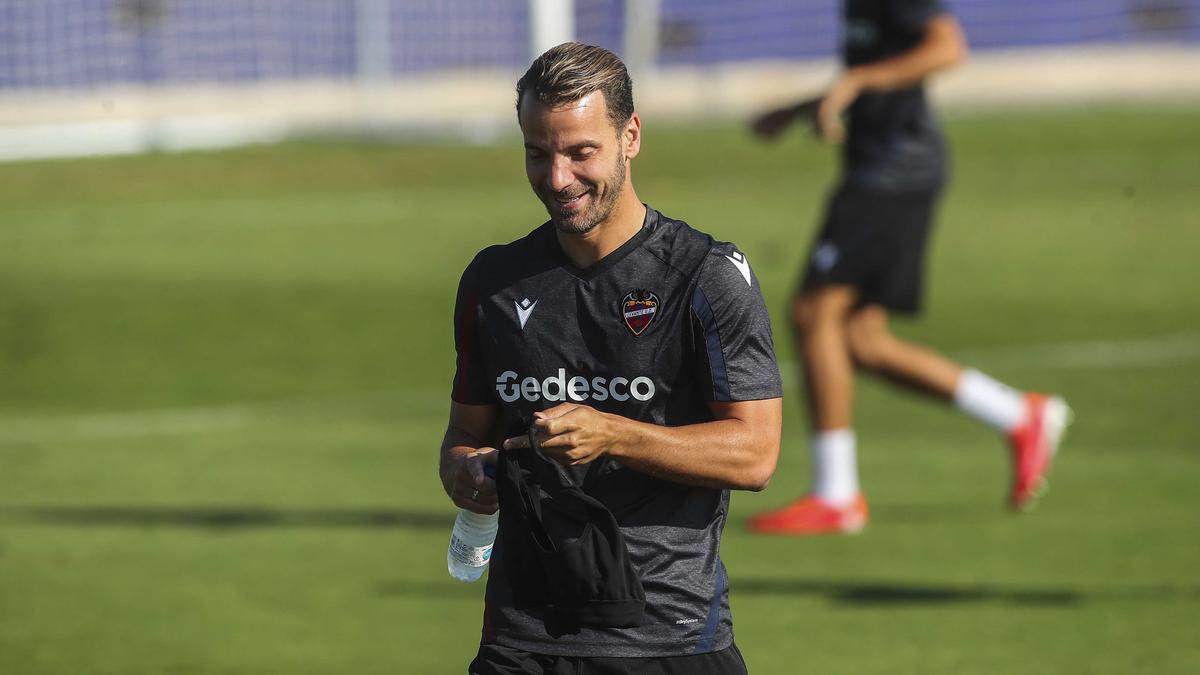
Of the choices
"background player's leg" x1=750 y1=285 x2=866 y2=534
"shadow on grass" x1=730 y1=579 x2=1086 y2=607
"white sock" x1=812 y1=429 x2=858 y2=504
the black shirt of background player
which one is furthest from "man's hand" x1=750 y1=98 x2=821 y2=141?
"shadow on grass" x1=730 y1=579 x2=1086 y2=607

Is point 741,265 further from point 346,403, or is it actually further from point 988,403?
point 346,403

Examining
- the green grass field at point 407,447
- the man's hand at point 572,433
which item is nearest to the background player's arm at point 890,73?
the green grass field at point 407,447

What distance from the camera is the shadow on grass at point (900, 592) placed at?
27.0 feet

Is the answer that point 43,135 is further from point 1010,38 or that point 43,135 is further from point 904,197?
point 1010,38

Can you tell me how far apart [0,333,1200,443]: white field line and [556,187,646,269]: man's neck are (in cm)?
818

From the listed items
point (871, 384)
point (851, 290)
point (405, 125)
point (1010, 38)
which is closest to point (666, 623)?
point (851, 290)

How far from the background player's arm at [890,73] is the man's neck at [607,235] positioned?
4.77 metres

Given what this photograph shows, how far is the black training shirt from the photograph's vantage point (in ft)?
14.9

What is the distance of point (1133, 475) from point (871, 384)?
11.2 feet

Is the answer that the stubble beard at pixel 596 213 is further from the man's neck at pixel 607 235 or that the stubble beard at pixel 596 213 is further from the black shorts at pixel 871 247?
the black shorts at pixel 871 247

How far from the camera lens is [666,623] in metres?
4.62

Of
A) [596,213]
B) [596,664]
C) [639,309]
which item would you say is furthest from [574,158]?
[596,664]

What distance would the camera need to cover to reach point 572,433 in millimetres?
4156

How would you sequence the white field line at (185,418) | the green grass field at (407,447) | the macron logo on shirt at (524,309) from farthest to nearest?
the white field line at (185,418) → the green grass field at (407,447) → the macron logo on shirt at (524,309)
